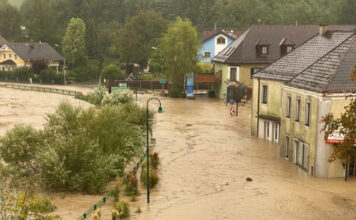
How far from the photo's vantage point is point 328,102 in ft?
96.9

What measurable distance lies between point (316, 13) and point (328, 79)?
101264mm

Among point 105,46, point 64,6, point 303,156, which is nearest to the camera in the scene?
point 303,156

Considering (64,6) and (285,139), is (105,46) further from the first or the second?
(285,139)

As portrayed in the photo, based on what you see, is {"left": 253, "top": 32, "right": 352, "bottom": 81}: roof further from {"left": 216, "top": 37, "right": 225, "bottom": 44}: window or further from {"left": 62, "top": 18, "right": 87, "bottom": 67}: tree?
{"left": 62, "top": 18, "right": 87, "bottom": 67}: tree

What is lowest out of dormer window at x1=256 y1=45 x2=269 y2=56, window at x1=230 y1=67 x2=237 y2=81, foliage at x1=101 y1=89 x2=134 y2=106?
foliage at x1=101 y1=89 x2=134 y2=106

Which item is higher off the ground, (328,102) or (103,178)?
(328,102)

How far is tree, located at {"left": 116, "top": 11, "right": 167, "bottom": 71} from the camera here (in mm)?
96375

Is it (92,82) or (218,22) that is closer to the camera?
(92,82)

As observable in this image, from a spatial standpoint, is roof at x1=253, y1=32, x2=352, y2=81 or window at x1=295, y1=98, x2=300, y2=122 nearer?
window at x1=295, y1=98, x2=300, y2=122

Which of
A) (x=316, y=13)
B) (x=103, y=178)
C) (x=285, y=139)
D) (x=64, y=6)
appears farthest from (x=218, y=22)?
(x=103, y=178)

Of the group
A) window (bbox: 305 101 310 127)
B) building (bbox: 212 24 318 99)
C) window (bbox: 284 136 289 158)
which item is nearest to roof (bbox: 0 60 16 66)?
building (bbox: 212 24 318 99)

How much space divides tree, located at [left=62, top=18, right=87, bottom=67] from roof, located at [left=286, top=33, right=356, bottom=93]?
71.8 meters

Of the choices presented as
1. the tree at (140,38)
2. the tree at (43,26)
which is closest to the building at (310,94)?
the tree at (140,38)

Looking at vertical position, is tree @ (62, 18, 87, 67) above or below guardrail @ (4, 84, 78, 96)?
above
